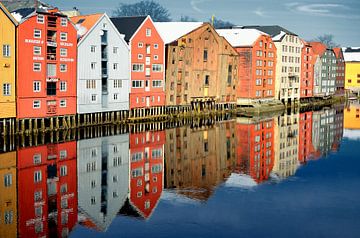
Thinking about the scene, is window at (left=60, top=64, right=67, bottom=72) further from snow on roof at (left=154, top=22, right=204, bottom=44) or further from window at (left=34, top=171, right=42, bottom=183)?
window at (left=34, top=171, right=42, bottom=183)

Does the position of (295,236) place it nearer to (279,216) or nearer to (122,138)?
(279,216)

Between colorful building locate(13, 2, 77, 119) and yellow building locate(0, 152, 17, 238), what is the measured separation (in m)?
10.4

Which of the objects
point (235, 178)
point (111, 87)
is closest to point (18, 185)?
point (235, 178)

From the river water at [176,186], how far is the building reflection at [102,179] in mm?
49

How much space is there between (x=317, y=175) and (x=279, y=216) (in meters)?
10.1

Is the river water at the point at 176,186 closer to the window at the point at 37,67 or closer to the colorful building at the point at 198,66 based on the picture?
the window at the point at 37,67

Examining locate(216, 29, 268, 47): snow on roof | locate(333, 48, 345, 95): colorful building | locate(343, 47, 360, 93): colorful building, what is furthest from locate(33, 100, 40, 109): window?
locate(343, 47, 360, 93): colorful building

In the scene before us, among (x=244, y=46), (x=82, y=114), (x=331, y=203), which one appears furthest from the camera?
(x=244, y=46)

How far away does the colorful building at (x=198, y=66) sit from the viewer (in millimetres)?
61719

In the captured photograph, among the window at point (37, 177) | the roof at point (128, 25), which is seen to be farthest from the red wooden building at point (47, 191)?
the roof at point (128, 25)

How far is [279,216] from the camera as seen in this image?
21844 mm

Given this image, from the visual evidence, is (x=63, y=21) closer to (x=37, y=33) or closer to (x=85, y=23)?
(x=37, y=33)

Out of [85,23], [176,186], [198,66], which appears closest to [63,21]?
[85,23]

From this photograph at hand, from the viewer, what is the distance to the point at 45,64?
4341cm
